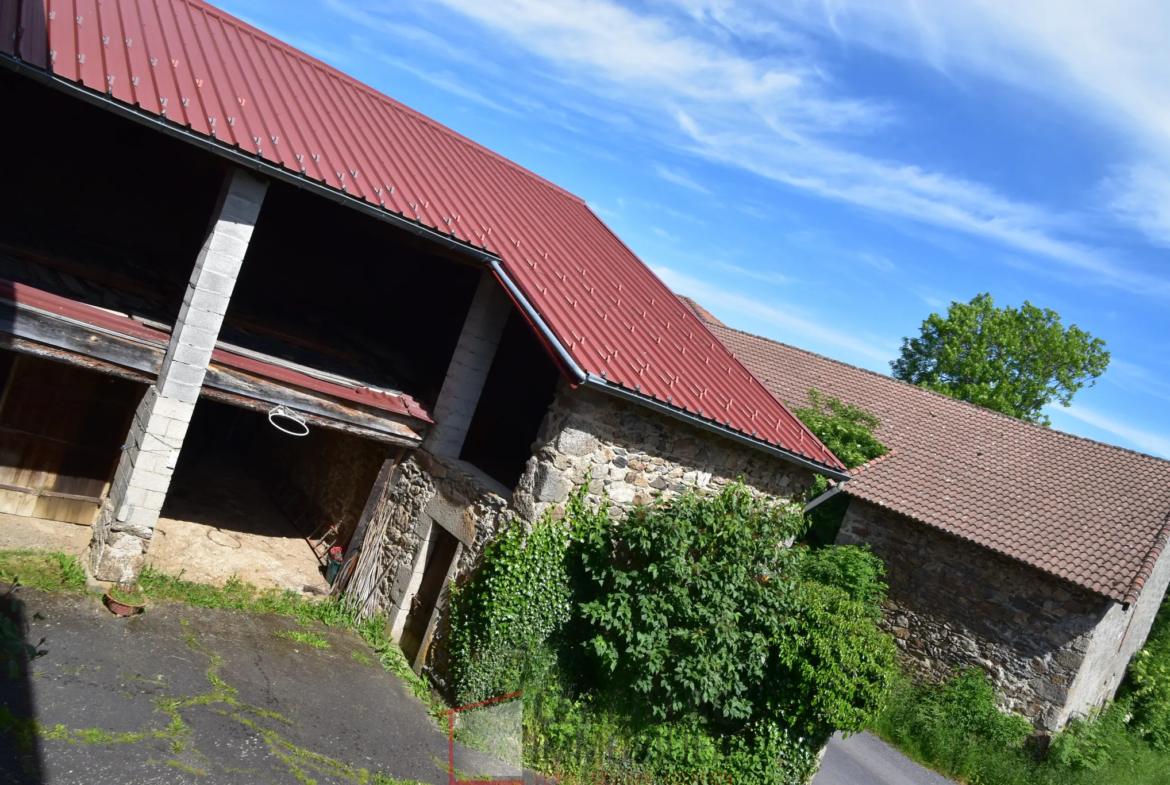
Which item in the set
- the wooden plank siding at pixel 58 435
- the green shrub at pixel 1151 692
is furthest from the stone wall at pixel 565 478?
the green shrub at pixel 1151 692

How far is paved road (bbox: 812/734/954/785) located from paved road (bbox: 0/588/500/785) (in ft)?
17.7

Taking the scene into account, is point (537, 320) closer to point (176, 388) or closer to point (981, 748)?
point (176, 388)

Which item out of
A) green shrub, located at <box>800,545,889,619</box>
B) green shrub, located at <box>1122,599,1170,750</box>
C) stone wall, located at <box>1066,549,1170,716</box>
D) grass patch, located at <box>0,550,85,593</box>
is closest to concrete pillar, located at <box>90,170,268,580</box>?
grass patch, located at <box>0,550,85,593</box>

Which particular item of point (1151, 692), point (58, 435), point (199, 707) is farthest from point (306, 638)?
point (1151, 692)

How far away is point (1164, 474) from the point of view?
1462cm

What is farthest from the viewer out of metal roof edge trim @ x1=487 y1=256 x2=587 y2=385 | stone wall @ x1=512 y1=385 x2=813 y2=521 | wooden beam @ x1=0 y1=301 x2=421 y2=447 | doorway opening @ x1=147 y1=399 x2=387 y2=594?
doorway opening @ x1=147 y1=399 x2=387 y2=594

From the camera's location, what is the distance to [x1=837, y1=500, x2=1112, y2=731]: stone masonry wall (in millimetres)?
11766

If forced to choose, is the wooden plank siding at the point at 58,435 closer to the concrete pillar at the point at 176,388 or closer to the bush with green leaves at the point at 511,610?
the concrete pillar at the point at 176,388

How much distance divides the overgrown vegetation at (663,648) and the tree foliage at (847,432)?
290 inches

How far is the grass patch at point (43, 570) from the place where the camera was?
24.1 feet

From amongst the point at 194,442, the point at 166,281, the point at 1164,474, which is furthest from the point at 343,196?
the point at 1164,474

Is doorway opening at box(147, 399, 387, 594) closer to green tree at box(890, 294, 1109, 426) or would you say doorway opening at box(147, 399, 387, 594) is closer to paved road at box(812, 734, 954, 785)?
paved road at box(812, 734, 954, 785)

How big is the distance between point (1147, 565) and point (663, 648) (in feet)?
27.8

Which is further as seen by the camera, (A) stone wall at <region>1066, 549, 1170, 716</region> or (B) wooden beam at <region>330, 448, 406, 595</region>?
(A) stone wall at <region>1066, 549, 1170, 716</region>
